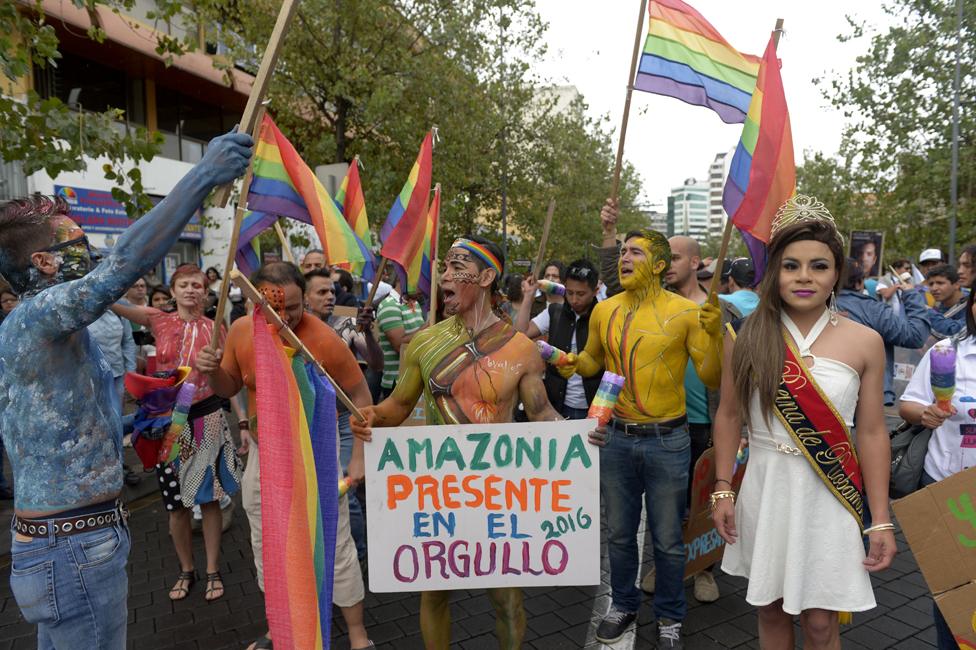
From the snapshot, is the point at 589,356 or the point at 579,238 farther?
the point at 579,238

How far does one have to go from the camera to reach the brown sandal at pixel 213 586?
14.0 ft

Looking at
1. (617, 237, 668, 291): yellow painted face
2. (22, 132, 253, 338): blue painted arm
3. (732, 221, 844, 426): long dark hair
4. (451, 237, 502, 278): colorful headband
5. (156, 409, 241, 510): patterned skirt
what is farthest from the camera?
(156, 409, 241, 510): patterned skirt

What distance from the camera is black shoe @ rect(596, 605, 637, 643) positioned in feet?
12.0

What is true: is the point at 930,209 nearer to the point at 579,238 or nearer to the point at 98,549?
the point at 579,238

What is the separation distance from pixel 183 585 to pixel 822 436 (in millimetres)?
3974

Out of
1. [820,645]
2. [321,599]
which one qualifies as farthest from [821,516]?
[321,599]

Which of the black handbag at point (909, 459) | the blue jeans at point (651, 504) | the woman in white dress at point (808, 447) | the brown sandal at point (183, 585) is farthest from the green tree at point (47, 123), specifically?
the black handbag at point (909, 459)

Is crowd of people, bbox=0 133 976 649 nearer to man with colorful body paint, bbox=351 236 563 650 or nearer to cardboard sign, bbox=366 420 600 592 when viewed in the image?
man with colorful body paint, bbox=351 236 563 650

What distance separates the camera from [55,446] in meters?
2.18

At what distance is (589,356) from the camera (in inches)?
151

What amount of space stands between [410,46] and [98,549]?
1282 cm

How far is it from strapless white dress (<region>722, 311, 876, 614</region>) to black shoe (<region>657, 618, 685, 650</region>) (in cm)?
112

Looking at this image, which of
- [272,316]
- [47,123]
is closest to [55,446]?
[272,316]

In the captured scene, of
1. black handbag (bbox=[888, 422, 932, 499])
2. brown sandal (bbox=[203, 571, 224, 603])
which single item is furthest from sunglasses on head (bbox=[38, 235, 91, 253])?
black handbag (bbox=[888, 422, 932, 499])
